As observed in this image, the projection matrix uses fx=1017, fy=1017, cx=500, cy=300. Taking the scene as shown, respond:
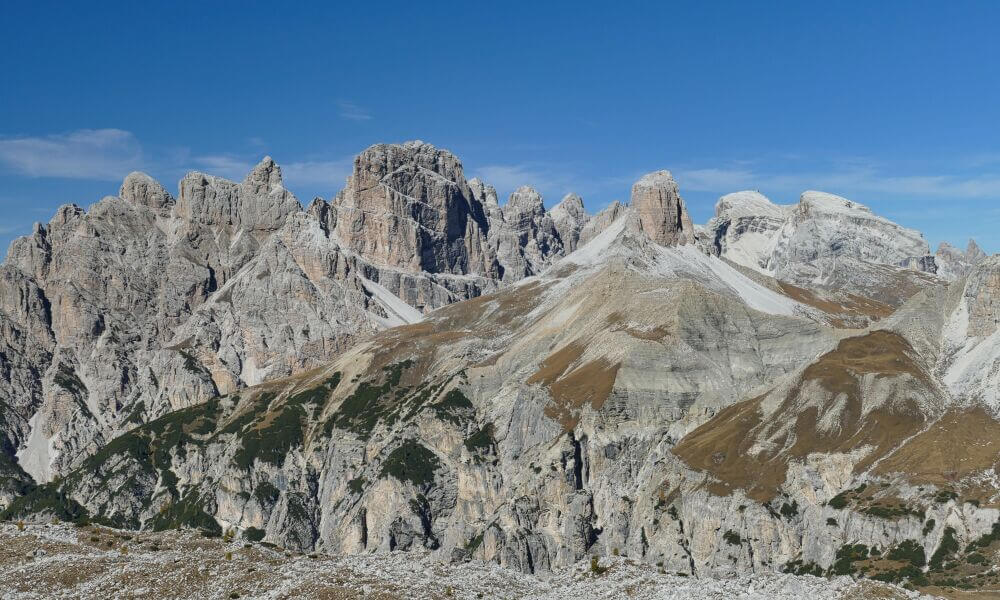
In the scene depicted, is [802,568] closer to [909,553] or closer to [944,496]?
[909,553]

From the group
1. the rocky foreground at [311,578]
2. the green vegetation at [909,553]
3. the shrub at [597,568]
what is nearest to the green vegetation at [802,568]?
the green vegetation at [909,553]

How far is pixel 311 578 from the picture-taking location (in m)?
90.8

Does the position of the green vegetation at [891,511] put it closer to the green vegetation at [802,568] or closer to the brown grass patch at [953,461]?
the brown grass patch at [953,461]

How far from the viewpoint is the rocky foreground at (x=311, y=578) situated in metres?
85.4

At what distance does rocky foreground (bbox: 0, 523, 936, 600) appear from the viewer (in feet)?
280

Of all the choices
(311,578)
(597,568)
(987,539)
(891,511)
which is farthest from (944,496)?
(311,578)

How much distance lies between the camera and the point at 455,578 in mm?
93188

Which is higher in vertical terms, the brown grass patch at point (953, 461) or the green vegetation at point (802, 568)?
the brown grass patch at point (953, 461)

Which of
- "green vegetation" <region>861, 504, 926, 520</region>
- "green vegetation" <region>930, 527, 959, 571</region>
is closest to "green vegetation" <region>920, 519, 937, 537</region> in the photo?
"green vegetation" <region>861, 504, 926, 520</region>

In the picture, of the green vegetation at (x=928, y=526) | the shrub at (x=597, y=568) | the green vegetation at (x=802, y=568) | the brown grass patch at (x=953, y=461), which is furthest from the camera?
the green vegetation at (x=802, y=568)

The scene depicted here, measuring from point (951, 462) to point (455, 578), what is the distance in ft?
443

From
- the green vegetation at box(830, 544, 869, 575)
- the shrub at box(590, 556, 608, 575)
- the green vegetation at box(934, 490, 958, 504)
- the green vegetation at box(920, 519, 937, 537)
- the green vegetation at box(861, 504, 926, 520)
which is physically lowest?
the green vegetation at box(830, 544, 869, 575)

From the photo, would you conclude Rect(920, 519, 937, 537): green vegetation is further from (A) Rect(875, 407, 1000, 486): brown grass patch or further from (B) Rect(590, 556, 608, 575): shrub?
(B) Rect(590, 556, 608, 575): shrub

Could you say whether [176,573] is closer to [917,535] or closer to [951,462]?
[917,535]
